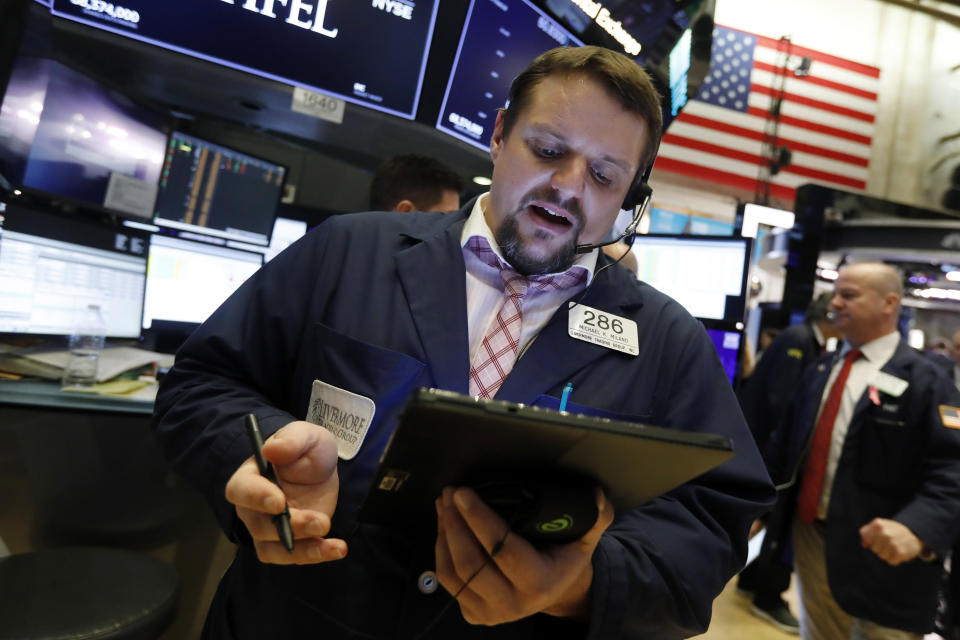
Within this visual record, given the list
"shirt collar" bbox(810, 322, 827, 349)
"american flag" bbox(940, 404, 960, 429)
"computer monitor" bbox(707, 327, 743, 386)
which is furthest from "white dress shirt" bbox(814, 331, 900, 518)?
"shirt collar" bbox(810, 322, 827, 349)

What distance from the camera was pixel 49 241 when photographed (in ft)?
6.32

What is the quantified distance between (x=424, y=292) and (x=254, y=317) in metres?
0.30

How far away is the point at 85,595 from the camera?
143cm

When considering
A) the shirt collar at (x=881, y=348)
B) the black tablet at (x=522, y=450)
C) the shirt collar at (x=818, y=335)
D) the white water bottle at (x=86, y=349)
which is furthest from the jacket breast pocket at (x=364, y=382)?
the shirt collar at (x=818, y=335)

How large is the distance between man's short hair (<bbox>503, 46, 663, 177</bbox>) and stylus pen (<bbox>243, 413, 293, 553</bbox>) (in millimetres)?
773

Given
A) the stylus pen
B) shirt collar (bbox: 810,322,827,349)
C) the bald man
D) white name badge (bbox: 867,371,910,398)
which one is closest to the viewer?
the stylus pen

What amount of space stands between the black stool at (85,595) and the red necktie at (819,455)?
264 cm

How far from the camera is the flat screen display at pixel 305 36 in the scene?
2088 millimetres

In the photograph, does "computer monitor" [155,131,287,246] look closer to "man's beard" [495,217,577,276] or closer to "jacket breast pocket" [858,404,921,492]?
"man's beard" [495,217,577,276]

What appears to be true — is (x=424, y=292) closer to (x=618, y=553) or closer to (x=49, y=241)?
(x=618, y=553)

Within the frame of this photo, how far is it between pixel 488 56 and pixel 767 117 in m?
6.05

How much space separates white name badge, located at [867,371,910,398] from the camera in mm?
2566

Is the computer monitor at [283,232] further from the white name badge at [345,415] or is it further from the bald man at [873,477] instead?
the bald man at [873,477]

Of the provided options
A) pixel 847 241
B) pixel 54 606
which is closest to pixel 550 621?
pixel 54 606
